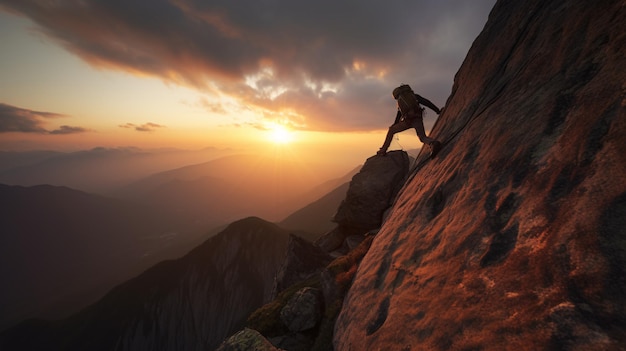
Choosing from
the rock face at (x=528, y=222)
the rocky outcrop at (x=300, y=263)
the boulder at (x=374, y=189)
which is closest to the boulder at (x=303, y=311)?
the rock face at (x=528, y=222)

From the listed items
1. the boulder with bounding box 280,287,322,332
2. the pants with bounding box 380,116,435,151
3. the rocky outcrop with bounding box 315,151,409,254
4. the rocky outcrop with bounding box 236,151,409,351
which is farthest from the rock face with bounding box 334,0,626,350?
the rocky outcrop with bounding box 315,151,409,254

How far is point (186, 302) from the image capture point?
8956 cm

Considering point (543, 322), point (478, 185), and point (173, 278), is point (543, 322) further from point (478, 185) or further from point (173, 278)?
point (173, 278)

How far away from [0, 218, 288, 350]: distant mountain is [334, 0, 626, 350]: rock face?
7816 centimetres

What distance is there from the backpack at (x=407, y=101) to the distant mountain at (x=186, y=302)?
7446cm

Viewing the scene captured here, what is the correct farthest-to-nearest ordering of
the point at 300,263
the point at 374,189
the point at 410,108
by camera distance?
the point at 300,263
the point at 374,189
the point at 410,108

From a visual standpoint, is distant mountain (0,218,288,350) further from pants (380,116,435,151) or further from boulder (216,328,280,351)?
boulder (216,328,280,351)

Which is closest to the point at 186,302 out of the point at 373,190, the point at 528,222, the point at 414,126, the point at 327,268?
the point at 373,190

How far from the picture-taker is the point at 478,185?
679cm

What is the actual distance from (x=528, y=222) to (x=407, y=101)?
430 inches

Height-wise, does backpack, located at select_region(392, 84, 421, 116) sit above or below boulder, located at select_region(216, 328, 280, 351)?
above

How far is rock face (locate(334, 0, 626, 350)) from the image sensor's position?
3527 mm

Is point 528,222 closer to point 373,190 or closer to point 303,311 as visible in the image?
point 303,311

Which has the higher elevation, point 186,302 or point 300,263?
point 300,263
